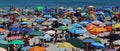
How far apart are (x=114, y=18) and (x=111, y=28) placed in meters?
10.3

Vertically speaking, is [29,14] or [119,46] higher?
[119,46]

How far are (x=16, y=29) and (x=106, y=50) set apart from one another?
7.50 m

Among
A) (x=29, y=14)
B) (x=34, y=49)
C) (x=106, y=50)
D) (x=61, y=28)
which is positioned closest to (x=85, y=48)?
(x=106, y=50)

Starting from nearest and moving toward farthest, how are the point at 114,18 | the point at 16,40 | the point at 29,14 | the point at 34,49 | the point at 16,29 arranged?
1. the point at 34,49
2. the point at 16,40
3. the point at 16,29
4. the point at 114,18
5. the point at 29,14

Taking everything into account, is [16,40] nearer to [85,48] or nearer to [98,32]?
[85,48]

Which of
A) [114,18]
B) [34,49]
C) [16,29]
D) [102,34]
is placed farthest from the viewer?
[114,18]

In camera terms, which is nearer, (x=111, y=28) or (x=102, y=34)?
(x=102, y=34)

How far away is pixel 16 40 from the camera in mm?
16031

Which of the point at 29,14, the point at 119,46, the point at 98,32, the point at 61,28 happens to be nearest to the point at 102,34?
the point at 98,32

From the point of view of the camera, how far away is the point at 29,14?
3859cm

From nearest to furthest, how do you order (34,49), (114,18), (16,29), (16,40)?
(34,49) < (16,40) < (16,29) < (114,18)

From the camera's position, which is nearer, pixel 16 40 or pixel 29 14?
pixel 16 40

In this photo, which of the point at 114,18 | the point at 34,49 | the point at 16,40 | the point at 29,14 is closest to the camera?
the point at 34,49

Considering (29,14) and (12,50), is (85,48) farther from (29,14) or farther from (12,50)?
(29,14)
